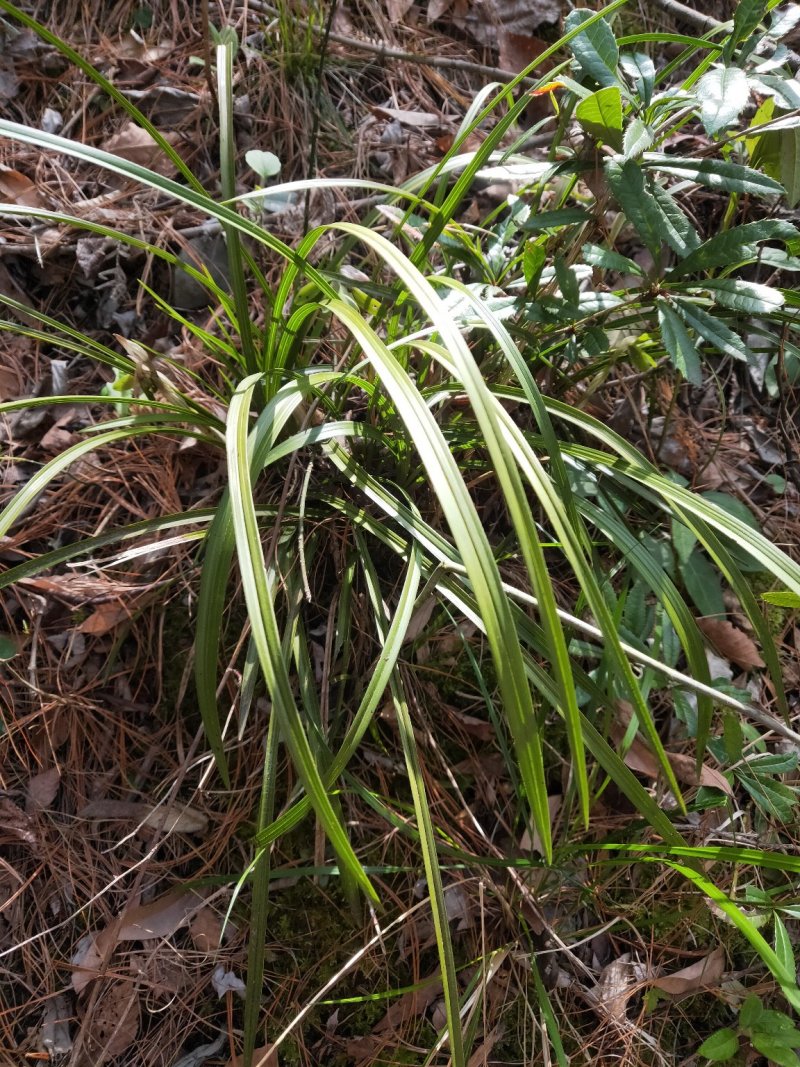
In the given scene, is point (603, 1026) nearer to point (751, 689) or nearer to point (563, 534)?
point (751, 689)

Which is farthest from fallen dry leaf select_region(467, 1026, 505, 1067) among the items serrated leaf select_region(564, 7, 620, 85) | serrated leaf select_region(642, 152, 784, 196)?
serrated leaf select_region(564, 7, 620, 85)

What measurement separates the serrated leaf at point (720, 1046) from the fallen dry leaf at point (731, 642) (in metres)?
0.58

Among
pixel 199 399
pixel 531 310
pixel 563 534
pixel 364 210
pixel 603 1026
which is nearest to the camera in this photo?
pixel 563 534

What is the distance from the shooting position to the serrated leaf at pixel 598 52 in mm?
889

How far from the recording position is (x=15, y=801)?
118cm

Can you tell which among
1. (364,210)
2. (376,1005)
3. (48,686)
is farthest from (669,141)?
(376,1005)

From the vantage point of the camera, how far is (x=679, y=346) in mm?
941

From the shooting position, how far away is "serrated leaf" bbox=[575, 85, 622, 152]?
84 centimetres

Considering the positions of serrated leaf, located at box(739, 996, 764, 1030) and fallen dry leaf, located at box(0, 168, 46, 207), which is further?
fallen dry leaf, located at box(0, 168, 46, 207)

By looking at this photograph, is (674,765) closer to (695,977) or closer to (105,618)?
Answer: (695,977)

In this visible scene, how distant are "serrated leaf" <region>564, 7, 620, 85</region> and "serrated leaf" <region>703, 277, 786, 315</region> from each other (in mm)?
285

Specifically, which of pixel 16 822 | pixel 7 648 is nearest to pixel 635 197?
pixel 7 648

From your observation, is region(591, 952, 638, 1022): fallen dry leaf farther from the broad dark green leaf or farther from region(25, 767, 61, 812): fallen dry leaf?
the broad dark green leaf

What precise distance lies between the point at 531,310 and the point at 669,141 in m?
0.79
